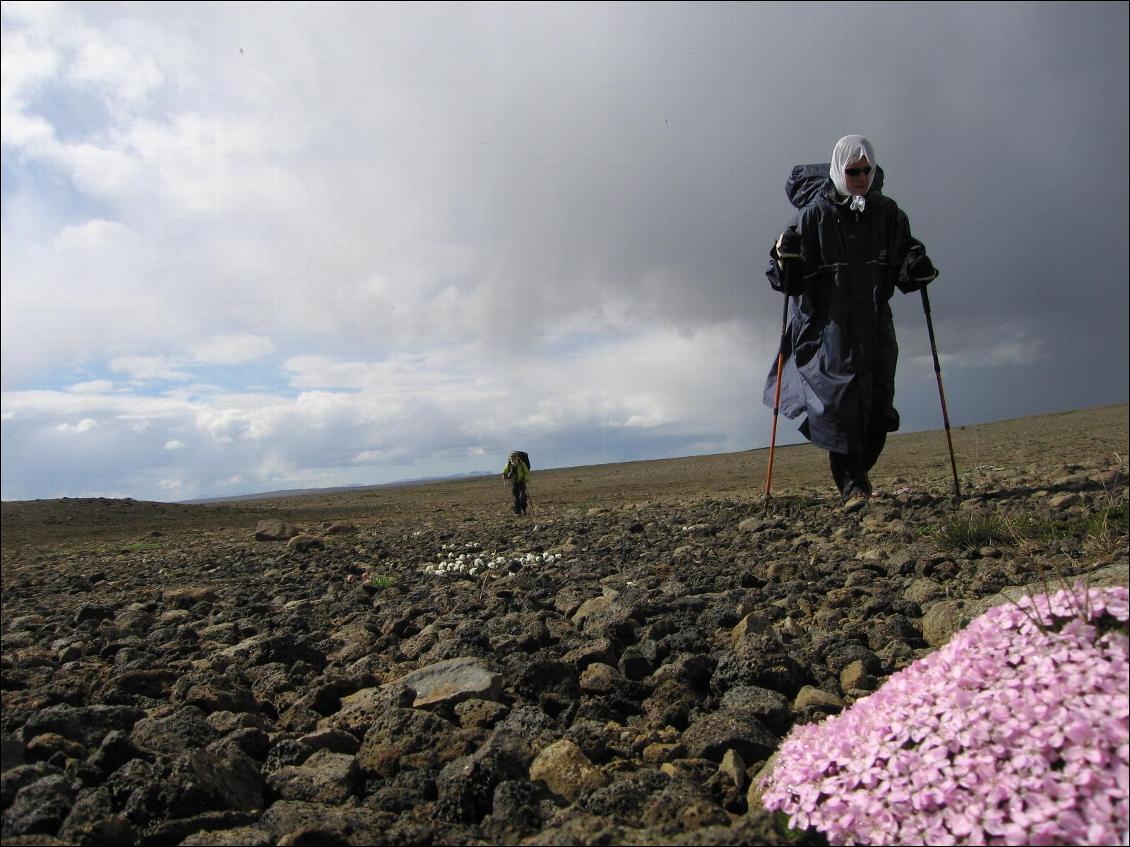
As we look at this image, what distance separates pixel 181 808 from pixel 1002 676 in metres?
2.52

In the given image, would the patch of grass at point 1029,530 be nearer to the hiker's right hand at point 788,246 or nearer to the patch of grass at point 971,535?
the patch of grass at point 971,535

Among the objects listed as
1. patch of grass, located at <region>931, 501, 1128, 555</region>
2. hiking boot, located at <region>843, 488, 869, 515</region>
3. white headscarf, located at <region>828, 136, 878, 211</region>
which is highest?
white headscarf, located at <region>828, 136, 878, 211</region>

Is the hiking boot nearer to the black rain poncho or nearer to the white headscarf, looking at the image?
the black rain poncho

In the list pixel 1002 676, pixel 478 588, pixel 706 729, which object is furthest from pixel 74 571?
pixel 1002 676

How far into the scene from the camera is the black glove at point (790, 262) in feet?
29.3

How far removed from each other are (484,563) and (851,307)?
4.94m

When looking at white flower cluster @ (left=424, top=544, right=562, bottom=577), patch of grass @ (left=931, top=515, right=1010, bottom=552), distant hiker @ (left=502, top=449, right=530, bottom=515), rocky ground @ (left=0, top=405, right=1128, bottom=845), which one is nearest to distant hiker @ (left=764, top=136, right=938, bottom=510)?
rocky ground @ (left=0, top=405, right=1128, bottom=845)

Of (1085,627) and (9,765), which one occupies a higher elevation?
(1085,627)

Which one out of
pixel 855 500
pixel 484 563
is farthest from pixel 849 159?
pixel 484 563

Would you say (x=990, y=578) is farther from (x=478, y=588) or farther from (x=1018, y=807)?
(x=478, y=588)

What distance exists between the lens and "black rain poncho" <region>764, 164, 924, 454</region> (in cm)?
911

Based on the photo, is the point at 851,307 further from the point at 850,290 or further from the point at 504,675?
the point at 504,675

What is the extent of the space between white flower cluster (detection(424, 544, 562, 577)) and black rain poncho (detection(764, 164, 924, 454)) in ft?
11.0

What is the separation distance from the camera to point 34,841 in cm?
236
